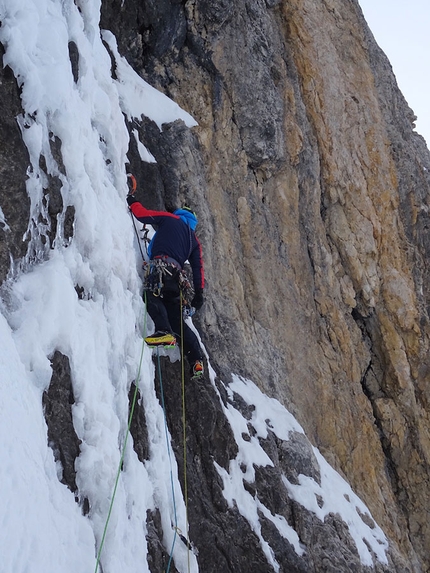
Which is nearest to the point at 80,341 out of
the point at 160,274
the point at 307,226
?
the point at 160,274

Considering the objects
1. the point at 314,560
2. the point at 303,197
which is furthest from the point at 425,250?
the point at 314,560

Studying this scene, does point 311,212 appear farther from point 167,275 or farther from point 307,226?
point 167,275

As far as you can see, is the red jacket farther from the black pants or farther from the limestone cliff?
the limestone cliff

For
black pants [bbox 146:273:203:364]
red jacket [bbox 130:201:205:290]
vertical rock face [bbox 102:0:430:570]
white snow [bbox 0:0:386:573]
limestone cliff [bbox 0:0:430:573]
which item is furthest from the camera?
vertical rock face [bbox 102:0:430:570]

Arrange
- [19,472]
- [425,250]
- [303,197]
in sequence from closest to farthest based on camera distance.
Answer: [19,472] < [303,197] < [425,250]

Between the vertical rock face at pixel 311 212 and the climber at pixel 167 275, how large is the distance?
102 centimetres

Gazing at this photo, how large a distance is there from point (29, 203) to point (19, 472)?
2.09 meters

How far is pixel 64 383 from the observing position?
421 centimetres

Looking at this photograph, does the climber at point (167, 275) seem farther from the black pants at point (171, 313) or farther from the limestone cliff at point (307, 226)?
the limestone cliff at point (307, 226)

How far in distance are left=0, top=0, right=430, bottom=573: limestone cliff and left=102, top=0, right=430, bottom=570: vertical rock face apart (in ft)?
0.11

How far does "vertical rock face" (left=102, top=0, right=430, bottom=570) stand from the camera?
933cm

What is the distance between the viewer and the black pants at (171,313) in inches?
238

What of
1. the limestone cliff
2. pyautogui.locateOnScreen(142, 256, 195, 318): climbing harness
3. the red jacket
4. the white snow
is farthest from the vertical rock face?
the white snow

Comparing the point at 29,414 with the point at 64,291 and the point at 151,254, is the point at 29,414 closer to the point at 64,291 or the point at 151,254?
the point at 64,291
